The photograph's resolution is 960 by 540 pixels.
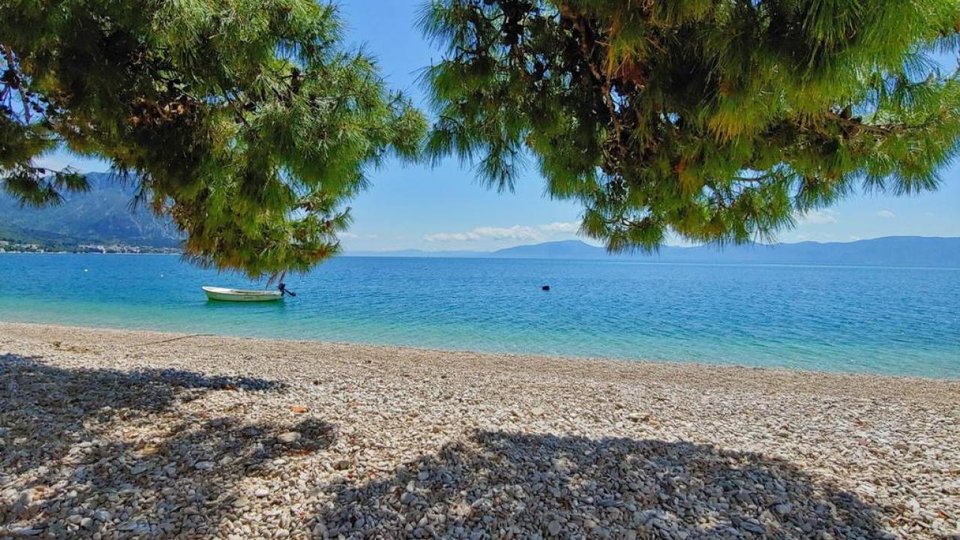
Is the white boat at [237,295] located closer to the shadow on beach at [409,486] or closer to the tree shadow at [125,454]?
the tree shadow at [125,454]

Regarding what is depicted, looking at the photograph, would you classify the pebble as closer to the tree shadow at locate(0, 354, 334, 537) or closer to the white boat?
the tree shadow at locate(0, 354, 334, 537)

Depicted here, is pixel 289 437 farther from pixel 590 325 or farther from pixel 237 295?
pixel 237 295

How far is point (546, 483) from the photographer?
2.71 meters

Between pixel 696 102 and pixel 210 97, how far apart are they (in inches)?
117

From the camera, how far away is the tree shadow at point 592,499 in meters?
2.30

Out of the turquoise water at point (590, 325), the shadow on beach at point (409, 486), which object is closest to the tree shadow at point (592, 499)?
the shadow on beach at point (409, 486)

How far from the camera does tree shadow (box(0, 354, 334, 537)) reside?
230cm

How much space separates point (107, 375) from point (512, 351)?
31.9 feet

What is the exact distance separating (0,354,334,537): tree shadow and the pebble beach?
0.04 ft

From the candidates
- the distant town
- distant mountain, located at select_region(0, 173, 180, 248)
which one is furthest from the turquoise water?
distant mountain, located at select_region(0, 173, 180, 248)

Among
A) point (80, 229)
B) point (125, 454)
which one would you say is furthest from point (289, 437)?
point (80, 229)

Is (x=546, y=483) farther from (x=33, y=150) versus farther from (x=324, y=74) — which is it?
(x=33, y=150)

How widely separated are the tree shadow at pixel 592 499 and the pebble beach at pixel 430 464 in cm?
1

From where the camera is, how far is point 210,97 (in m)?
3.08
